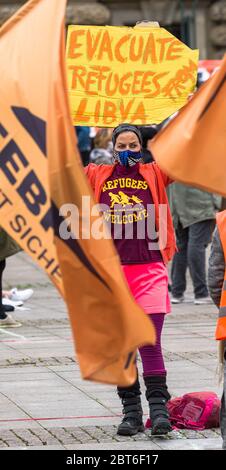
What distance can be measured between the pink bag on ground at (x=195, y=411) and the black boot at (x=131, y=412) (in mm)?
112

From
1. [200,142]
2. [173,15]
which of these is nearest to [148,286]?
[200,142]

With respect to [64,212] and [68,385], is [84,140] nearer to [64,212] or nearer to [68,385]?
[68,385]

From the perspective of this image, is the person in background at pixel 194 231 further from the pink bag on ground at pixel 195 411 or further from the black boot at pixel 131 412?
the black boot at pixel 131 412

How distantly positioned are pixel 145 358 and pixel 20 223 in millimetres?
1921

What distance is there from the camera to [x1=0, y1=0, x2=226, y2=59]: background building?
2562 cm

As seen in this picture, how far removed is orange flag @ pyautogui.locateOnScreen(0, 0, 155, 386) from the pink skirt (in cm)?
169

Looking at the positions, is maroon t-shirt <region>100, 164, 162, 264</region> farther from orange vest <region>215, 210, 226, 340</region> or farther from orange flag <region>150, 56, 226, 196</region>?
orange flag <region>150, 56, 226, 196</region>

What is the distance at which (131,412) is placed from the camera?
24.2ft

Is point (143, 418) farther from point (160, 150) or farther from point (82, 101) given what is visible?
point (160, 150)

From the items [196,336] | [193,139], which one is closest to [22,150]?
[193,139]

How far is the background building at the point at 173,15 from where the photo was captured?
25.6 meters

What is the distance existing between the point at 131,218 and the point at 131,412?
101 cm

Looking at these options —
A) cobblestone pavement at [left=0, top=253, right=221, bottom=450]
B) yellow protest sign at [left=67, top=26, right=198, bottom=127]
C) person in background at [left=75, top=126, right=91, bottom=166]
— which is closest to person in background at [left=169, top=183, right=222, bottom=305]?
cobblestone pavement at [left=0, top=253, right=221, bottom=450]
